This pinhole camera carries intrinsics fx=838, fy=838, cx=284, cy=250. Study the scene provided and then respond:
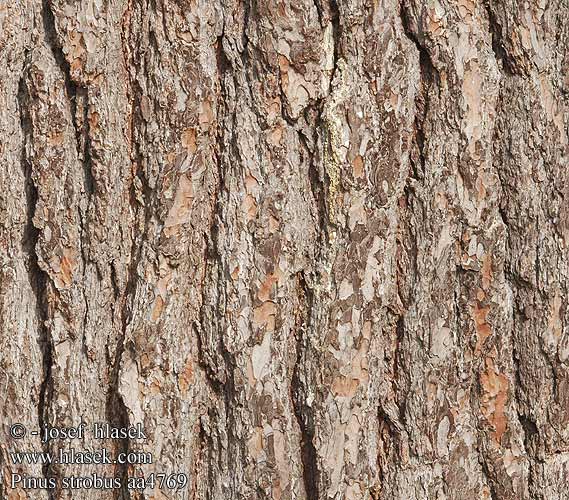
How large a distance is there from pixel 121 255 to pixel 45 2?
1.93 feet

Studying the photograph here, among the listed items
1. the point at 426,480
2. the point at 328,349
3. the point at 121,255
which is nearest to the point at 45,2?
the point at 121,255

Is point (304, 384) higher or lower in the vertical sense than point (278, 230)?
lower

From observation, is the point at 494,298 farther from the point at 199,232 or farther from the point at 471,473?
the point at 199,232
